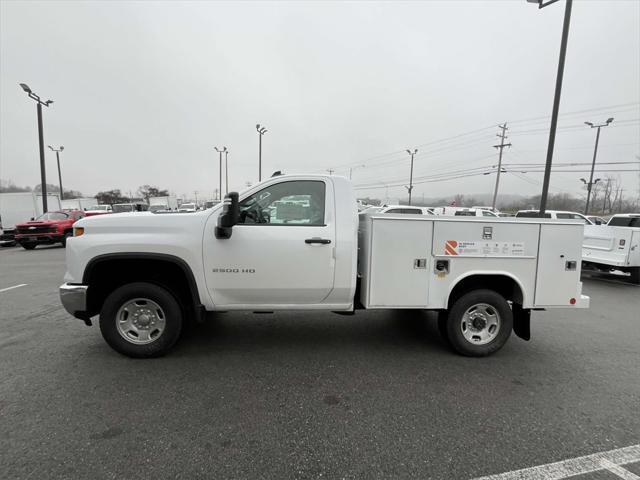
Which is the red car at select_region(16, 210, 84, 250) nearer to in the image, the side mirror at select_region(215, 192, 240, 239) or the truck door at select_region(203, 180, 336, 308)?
the truck door at select_region(203, 180, 336, 308)

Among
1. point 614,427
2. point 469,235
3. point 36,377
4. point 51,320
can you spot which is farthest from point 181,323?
point 614,427

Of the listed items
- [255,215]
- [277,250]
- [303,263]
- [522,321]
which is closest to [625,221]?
[522,321]

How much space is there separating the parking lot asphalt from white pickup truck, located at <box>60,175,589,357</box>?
1.84 feet

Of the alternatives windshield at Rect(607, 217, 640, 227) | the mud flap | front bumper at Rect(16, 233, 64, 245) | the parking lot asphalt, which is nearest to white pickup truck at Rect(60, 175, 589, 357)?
the mud flap

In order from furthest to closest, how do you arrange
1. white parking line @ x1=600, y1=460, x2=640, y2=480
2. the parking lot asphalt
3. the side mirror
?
the side mirror → the parking lot asphalt → white parking line @ x1=600, y1=460, x2=640, y2=480

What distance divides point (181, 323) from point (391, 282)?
2.42 meters

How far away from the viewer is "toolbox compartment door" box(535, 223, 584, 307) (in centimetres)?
406

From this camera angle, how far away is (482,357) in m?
4.22

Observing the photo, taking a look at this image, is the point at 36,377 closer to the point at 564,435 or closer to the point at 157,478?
the point at 157,478

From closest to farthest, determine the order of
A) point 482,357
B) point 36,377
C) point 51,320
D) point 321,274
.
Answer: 1. point 36,377
2. point 321,274
3. point 482,357
4. point 51,320

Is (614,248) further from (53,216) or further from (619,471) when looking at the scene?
(53,216)

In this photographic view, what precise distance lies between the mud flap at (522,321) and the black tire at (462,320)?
1.00 feet

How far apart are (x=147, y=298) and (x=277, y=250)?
5.05ft

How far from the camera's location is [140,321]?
157 inches
